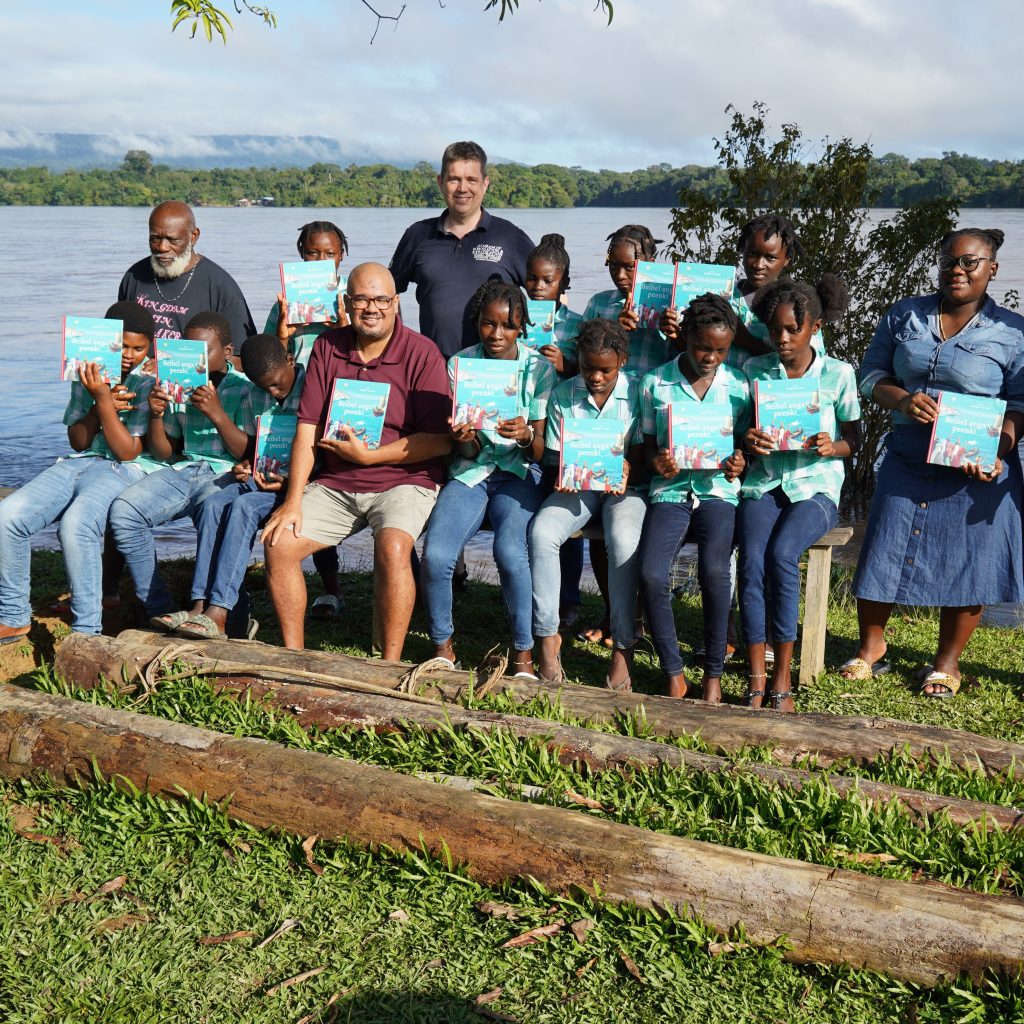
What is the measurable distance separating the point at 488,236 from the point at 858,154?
14.7 ft

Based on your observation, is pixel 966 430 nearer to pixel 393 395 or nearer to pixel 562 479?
pixel 562 479

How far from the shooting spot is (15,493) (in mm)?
5758

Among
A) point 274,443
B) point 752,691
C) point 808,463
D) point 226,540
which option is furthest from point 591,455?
point 226,540

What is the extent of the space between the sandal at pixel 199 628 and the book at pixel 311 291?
1734mm

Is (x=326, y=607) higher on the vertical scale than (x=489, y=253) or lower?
lower

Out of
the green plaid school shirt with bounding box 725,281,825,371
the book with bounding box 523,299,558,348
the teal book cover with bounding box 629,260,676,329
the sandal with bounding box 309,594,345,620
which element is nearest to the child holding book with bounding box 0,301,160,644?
the sandal with bounding box 309,594,345,620

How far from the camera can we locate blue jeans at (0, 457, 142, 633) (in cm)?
555

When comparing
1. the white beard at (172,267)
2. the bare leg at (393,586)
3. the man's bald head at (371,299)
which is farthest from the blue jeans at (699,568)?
the white beard at (172,267)

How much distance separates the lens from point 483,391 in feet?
17.8

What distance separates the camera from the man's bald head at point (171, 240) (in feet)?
20.4

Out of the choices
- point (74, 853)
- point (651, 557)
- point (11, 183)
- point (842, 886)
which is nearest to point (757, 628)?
point (651, 557)

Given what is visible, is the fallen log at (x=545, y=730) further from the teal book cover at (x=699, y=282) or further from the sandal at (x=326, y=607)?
the teal book cover at (x=699, y=282)

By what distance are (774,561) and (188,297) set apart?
3.49 m

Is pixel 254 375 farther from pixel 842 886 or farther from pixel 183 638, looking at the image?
pixel 842 886
